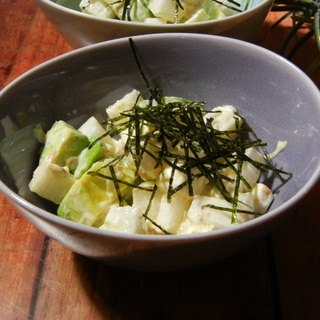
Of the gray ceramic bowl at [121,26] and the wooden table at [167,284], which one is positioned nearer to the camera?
the wooden table at [167,284]

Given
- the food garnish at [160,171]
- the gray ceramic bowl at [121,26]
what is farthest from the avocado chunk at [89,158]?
the gray ceramic bowl at [121,26]

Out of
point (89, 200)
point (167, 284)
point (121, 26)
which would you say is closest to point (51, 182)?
point (89, 200)

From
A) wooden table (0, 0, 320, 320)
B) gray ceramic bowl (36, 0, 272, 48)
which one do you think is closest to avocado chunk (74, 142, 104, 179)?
wooden table (0, 0, 320, 320)

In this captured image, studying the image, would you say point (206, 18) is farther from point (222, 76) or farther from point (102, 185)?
point (102, 185)

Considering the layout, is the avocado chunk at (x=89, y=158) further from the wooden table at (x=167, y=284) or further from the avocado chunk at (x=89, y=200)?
the wooden table at (x=167, y=284)

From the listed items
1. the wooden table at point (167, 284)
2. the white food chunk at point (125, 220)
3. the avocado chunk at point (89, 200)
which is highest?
the white food chunk at point (125, 220)

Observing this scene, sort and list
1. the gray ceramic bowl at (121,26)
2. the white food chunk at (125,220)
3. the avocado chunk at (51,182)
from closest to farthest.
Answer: the white food chunk at (125,220) → the avocado chunk at (51,182) → the gray ceramic bowl at (121,26)

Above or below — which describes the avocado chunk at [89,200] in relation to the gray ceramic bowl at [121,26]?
below

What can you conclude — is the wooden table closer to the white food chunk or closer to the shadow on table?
the shadow on table
